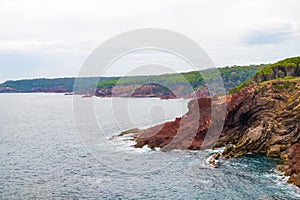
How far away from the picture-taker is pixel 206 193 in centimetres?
4406

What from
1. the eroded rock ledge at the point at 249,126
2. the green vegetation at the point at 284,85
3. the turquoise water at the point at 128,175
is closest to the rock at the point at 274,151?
the eroded rock ledge at the point at 249,126

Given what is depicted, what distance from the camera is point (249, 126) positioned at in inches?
2867

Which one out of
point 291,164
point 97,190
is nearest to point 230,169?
point 291,164

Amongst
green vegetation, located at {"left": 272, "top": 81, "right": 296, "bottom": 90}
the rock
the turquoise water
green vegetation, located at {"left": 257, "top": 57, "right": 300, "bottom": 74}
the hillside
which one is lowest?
the turquoise water

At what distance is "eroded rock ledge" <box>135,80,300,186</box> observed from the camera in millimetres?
64062

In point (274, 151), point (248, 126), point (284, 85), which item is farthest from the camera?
point (284, 85)

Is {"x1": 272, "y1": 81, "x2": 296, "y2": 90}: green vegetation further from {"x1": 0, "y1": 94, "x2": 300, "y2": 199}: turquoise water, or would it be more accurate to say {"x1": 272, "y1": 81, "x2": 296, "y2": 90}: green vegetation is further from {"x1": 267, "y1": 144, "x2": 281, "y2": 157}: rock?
{"x1": 0, "y1": 94, "x2": 300, "y2": 199}: turquoise water

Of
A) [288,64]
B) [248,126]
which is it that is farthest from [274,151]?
[288,64]

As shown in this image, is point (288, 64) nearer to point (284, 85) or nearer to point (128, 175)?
point (284, 85)

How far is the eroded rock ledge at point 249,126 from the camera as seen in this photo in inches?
2522

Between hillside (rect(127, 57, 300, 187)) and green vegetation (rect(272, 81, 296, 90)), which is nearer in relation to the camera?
hillside (rect(127, 57, 300, 187))

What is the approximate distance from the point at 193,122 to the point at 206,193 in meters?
36.7

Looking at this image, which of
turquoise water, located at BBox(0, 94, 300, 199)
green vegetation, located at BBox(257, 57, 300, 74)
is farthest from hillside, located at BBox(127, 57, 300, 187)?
green vegetation, located at BBox(257, 57, 300, 74)

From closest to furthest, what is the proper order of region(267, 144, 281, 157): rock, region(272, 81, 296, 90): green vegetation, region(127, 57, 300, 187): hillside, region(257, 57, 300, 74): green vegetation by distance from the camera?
region(267, 144, 281, 157): rock < region(127, 57, 300, 187): hillside < region(272, 81, 296, 90): green vegetation < region(257, 57, 300, 74): green vegetation
